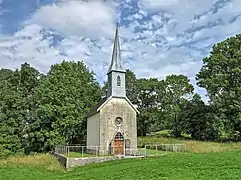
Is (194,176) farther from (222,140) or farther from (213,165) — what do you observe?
(222,140)

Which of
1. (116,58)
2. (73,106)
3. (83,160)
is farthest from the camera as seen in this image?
(73,106)

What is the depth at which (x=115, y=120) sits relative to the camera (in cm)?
3138

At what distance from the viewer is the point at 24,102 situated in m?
41.6

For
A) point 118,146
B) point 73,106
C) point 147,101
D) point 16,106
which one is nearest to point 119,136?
point 118,146

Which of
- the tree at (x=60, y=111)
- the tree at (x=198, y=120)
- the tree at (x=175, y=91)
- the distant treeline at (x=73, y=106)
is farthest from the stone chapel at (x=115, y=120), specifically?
the tree at (x=175, y=91)

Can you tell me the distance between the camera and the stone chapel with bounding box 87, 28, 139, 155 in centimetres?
3038

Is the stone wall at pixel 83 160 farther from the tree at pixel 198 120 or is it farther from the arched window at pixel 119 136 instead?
the tree at pixel 198 120

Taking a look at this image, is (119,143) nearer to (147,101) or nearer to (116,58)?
(116,58)

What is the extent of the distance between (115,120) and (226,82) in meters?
→ 17.9

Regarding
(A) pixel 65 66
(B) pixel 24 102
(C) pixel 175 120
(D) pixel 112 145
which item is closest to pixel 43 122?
(B) pixel 24 102

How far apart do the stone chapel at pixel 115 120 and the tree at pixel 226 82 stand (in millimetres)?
14224

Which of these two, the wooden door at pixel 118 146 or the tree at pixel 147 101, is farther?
the tree at pixel 147 101

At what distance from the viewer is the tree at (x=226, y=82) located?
38.7 meters

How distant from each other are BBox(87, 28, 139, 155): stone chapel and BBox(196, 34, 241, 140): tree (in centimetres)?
1422
